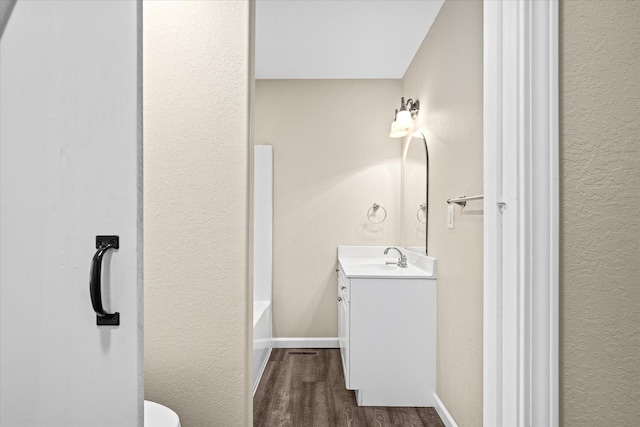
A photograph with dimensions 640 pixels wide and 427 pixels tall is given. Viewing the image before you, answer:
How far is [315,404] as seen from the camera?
2.53 m

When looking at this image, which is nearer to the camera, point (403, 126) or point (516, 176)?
point (516, 176)

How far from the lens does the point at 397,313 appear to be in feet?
8.29

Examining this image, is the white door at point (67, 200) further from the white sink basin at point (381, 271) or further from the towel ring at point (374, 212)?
the towel ring at point (374, 212)

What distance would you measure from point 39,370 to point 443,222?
81.7 inches

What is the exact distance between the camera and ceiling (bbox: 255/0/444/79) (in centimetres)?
248

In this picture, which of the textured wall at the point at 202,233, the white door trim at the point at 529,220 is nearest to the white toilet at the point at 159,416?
the textured wall at the point at 202,233

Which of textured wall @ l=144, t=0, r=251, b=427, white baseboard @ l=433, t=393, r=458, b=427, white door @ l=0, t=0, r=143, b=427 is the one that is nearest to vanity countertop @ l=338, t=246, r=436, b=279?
white baseboard @ l=433, t=393, r=458, b=427

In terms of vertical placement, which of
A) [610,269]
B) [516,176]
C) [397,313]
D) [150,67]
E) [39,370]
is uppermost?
[150,67]

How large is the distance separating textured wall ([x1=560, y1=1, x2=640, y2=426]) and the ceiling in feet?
6.30

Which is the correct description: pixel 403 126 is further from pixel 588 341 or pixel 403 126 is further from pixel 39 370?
pixel 39 370

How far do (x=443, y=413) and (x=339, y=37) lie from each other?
8.49 feet

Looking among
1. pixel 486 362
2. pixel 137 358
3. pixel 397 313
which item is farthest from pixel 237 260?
pixel 397 313

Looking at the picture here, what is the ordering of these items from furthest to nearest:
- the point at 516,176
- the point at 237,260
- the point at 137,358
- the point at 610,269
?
1. the point at 237,260
2. the point at 137,358
3. the point at 516,176
4. the point at 610,269

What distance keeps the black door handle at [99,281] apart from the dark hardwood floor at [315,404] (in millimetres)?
1639
